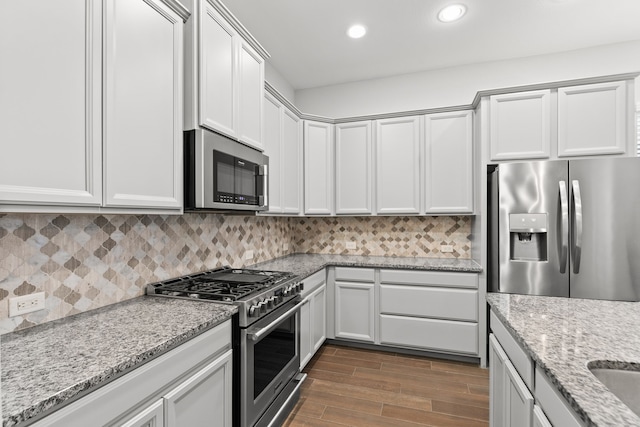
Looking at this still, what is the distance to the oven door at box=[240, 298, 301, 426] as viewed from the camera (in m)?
1.64

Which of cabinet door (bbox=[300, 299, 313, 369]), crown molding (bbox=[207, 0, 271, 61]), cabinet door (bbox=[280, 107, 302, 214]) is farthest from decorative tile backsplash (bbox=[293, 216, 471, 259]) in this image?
crown molding (bbox=[207, 0, 271, 61])

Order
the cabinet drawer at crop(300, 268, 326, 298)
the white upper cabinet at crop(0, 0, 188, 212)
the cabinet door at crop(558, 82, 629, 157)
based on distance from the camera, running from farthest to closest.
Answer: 1. the cabinet drawer at crop(300, 268, 326, 298)
2. the cabinet door at crop(558, 82, 629, 157)
3. the white upper cabinet at crop(0, 0, 188, 212)

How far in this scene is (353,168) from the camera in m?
3.55

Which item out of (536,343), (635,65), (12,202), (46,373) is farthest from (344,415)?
(635,65)

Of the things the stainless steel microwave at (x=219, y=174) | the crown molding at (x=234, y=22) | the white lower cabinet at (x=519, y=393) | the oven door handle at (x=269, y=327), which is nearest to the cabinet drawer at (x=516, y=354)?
the white lower cabinet at (x=519, y=393)

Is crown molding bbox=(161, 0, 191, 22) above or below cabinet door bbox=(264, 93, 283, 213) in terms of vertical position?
above

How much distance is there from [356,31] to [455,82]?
4.41 feet

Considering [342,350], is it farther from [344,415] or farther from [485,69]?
[485,69]

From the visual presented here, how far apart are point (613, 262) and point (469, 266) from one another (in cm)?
100

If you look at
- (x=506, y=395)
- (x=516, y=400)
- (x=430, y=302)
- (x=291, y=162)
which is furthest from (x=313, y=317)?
(x=516, y=400)

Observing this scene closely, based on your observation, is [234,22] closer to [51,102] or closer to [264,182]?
[264,182]

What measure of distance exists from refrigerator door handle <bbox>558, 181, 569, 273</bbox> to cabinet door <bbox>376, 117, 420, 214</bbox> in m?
1.20

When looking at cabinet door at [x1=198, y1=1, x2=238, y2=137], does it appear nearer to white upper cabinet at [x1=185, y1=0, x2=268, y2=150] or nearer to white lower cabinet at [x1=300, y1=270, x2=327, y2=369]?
white upper cabinet at [x1=185, y1=0, x2=268, y2=150]

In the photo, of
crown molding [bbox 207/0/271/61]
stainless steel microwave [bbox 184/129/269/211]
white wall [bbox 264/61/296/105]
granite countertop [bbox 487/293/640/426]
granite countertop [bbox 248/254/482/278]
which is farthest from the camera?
white wall [bbox 264/61/296/105]
